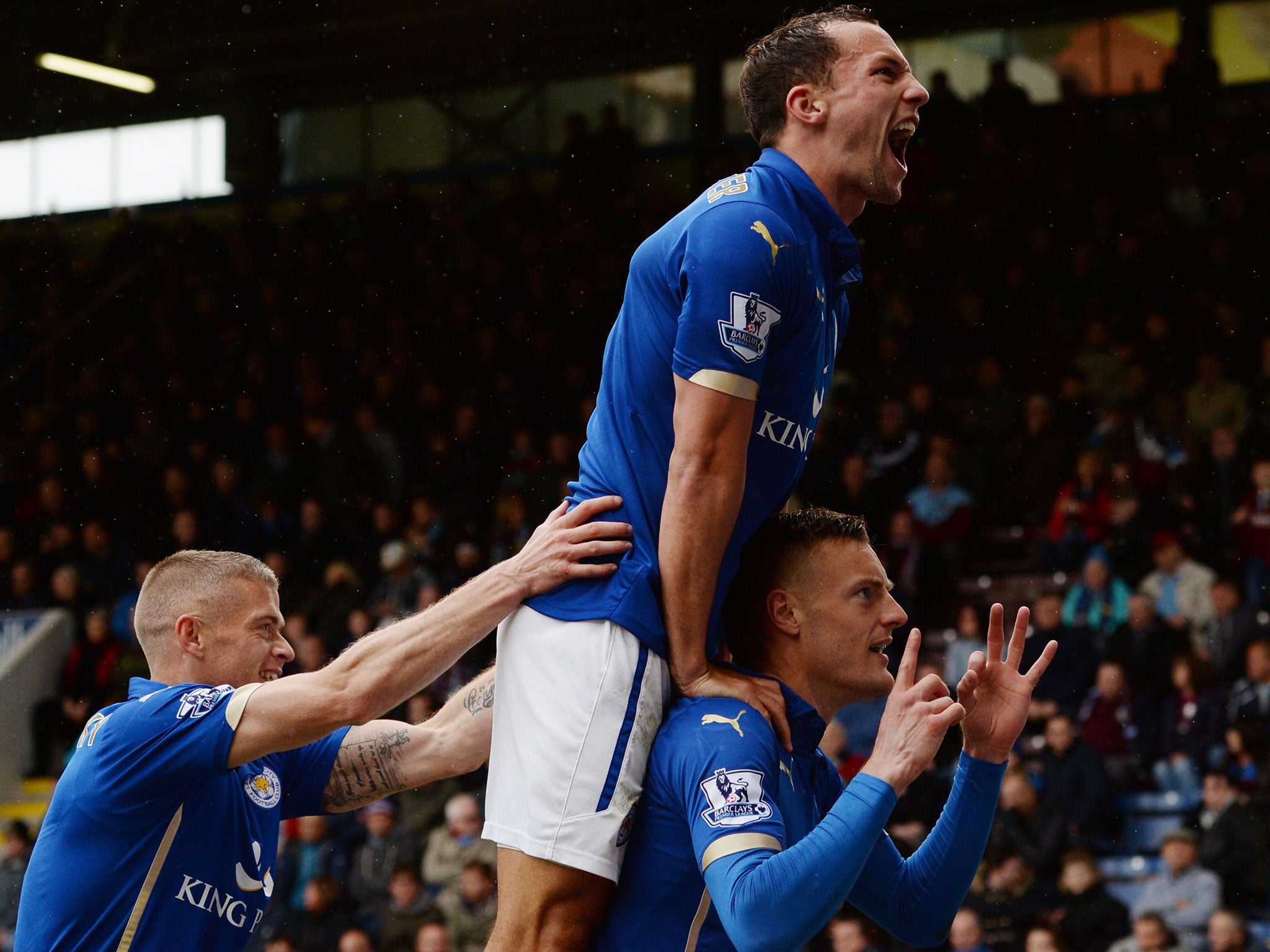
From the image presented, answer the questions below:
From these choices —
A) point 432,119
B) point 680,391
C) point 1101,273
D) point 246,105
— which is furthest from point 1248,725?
point 246,105

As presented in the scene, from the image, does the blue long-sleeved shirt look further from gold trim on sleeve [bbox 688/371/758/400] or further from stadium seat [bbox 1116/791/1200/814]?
stadium seat [bbox 1116/791/1200/814]

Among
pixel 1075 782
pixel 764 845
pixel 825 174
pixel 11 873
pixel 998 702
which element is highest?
pixel 825 174

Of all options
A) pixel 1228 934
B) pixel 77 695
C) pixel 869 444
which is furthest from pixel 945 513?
pixel 77 695

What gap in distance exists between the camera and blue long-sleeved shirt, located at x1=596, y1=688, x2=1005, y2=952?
10.3ft

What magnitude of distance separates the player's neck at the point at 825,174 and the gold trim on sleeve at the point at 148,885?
2483 millimetres

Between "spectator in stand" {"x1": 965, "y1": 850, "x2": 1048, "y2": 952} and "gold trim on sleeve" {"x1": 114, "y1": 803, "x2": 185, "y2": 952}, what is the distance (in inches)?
300

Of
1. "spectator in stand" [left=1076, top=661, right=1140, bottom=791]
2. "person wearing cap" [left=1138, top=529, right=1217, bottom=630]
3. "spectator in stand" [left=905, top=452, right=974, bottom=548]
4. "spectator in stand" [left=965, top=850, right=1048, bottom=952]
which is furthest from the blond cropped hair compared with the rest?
"spectator in stand" [left=905, top=452, right=974, bottom=548]

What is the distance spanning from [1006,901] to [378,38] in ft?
45.8

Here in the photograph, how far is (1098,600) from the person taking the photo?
1230cm

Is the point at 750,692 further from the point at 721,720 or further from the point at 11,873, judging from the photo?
the point at 11,873

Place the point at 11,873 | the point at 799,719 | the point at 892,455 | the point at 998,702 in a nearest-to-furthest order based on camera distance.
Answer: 1. the point at 799,719
2. the point at 998,702
3. the point at 892,455
4. the point at 11,873

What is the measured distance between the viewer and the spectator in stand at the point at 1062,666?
467 inches

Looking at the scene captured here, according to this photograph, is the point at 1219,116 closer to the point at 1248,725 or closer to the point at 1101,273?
the point at 1101,273

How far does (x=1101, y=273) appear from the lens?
14312 mm
